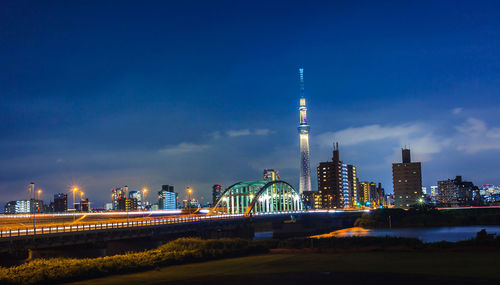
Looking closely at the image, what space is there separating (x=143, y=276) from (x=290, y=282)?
15.7m

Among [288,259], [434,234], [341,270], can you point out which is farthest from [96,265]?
[434,234]

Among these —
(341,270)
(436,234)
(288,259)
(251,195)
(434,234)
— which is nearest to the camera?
(341,270)

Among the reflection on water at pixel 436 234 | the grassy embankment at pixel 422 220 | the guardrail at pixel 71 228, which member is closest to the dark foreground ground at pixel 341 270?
the guardrail at pixel 71 228

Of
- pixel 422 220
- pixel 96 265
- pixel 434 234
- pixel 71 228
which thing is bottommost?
pixel 422 220

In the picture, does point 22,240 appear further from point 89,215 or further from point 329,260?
point 89,215

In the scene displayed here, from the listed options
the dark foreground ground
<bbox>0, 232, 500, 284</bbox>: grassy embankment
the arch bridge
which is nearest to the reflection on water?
the arch bridge

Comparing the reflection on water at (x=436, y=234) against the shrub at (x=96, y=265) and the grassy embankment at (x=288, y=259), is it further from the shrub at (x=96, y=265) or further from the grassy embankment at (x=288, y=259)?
the shrub at (x=96, y=265)

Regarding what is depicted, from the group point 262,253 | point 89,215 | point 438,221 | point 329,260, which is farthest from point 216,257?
point 438,221

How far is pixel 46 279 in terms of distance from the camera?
46.0 metres

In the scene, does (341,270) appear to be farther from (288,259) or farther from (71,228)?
(71,228)

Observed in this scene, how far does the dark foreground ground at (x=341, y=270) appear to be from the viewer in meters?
42.6

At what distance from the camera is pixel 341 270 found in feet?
160

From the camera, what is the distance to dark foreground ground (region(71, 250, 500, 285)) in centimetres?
4259

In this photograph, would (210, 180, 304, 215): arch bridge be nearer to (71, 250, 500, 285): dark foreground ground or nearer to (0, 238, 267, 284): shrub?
(0, 238, 267, 284): shrub
